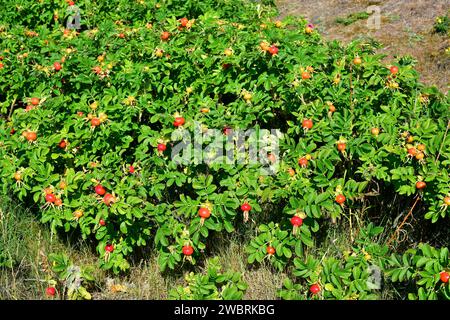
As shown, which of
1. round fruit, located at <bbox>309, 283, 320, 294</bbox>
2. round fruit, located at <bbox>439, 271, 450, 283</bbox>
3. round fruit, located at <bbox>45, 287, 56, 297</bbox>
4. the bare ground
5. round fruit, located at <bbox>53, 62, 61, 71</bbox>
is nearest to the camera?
round fruit, located at <bbox>439, 271, 450, 283</bbox>

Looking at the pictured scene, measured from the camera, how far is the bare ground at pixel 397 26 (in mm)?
4770

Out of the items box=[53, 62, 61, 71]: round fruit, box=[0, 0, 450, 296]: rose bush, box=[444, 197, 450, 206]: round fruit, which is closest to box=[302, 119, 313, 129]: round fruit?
box=[0, 0, 450, 296]: rose bush

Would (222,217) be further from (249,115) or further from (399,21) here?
(399,21)

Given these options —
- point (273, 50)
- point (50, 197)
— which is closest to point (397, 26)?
point (273, 50)

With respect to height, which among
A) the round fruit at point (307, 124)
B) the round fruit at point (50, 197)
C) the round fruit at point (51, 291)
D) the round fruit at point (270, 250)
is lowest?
the round fruit at point (51, 291)

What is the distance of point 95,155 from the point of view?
2914mm

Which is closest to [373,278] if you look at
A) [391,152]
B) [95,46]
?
[391,152]

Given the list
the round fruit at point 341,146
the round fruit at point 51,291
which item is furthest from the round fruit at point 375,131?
the round fruit at point 51,291

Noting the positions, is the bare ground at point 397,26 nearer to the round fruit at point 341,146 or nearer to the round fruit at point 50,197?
the round fruit at point 341,146

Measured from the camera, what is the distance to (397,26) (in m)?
5.55

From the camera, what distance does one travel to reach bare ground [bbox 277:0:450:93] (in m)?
4.77

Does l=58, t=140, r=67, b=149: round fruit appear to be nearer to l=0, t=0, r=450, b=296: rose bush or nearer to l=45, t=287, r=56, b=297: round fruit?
l=0, t=0, r=450, b=296: rose bush

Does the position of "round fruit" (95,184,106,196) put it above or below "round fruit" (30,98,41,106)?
below

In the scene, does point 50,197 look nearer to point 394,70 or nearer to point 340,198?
point 340,198
